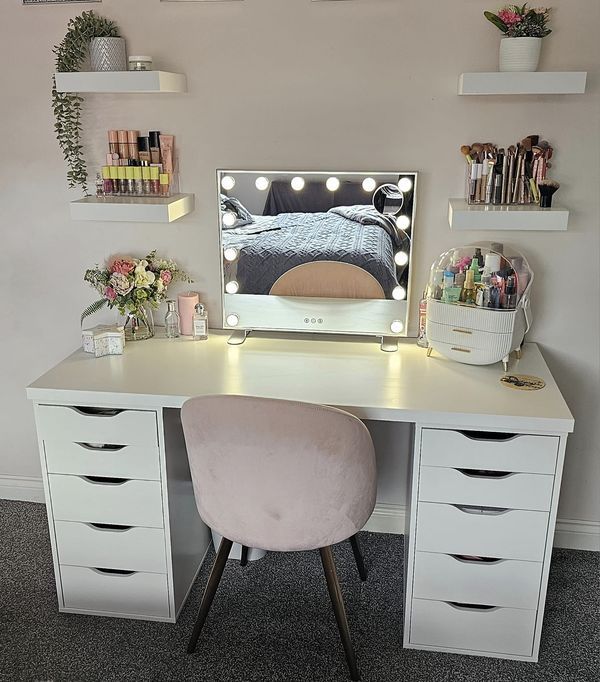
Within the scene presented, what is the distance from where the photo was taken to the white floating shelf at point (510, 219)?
2123 mm

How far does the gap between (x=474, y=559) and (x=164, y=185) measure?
4.88 ft

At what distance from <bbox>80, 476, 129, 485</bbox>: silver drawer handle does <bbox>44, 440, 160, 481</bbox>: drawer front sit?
0.03m

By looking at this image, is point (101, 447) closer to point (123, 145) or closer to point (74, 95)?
point (123, 145)

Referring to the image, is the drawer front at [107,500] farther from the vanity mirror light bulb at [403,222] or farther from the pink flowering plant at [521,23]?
the pink flowering plant at [521,23]

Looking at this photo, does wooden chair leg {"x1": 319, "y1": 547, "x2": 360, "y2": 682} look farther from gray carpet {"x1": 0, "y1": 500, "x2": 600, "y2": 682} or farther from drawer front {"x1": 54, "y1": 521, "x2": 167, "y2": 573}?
drawer front {"x1": 54, "y1": 521, "x2": 167, "y2": 573}

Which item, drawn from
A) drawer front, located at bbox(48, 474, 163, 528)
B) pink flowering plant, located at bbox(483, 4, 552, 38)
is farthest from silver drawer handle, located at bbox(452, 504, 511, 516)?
pink flowering plant, located at bbox(483, 4, 552, 38)

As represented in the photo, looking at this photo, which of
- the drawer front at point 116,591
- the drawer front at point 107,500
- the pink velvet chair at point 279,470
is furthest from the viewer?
the drawer front at point 116,591

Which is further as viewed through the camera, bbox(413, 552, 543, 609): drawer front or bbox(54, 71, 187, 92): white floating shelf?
bbox(54, 71, 187, 92): white floating shelf

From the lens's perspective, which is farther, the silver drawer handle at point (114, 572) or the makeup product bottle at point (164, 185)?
the makeup product bottle at point (164, 185)

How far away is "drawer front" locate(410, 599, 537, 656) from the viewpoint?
2.10 m

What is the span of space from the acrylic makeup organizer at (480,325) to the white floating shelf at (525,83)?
470 mm

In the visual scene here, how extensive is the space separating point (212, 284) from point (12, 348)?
818 millimetres

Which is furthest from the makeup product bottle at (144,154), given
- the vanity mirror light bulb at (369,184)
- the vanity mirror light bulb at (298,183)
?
the vanity mirror light bulb at (369,184)

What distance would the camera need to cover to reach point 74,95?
2.40 m
